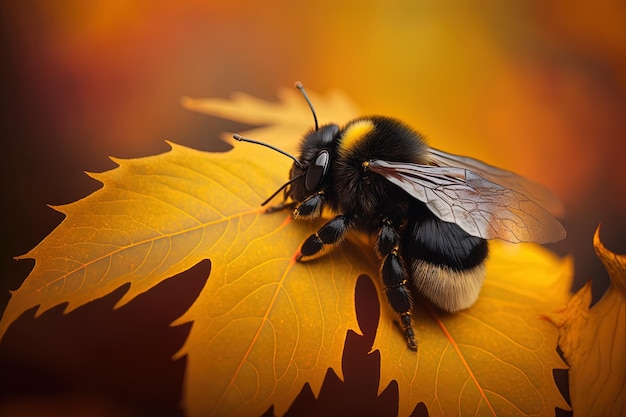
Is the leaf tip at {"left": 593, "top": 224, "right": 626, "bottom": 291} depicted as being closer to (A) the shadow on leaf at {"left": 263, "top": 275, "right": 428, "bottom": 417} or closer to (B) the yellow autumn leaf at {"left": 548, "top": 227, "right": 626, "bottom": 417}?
(B) the yellow autumn leaf at {"left": 548, "top": 227, "right": 626, "bottom": 417}

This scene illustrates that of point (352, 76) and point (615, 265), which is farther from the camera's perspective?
point (352, 76)

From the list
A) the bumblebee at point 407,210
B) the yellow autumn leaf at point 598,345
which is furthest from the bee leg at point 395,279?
the yellow autumn leaf at point 598,345

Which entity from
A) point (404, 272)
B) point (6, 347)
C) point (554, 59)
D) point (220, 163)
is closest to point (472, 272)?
point (404, 272)

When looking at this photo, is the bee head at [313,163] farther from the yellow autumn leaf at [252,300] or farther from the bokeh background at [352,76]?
the bokeh background at [352,76]

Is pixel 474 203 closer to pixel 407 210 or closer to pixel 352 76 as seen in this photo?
pixel 407 210

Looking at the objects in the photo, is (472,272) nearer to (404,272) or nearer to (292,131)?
(404,272)

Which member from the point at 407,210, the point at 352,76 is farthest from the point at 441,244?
the point at 352,76
